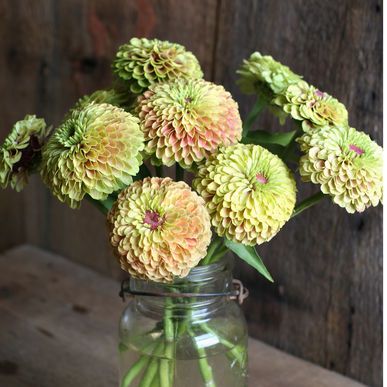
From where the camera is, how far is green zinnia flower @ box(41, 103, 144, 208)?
0.59 meters

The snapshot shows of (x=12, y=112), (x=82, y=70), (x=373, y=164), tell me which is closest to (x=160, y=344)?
(x=373, y=164)

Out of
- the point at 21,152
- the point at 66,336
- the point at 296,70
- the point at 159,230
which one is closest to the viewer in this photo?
the point at 159,230

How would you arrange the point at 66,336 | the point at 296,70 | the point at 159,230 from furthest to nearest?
the point at 66,336 → the point at 296,70 → the point at 159,230

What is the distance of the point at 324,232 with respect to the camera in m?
0.92

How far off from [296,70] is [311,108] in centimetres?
25

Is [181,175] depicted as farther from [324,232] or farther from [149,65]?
[324,232]

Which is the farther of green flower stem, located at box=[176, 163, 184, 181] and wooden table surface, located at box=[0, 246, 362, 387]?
wooden table surface, located at box=[0, 246, 362, 387]

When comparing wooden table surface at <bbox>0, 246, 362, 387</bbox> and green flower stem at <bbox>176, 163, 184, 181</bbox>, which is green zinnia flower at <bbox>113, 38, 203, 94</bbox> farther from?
wooden table surface at <bbox>0, 246, 362, 387</bbox>

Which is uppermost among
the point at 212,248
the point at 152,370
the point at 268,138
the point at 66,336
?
the point at 268,138

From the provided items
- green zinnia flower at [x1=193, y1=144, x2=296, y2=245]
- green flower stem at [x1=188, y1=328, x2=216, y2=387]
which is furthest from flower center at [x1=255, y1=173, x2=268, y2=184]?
green flower stem at [x1=188, y1=328, x2=216, y2=387]

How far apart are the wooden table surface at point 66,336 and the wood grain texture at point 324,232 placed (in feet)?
0.14

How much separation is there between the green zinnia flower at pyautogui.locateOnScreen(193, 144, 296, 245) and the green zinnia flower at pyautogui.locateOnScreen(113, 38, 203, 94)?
0.40ft

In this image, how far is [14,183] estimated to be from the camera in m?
0.67

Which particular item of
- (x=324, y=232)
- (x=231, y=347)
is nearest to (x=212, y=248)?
(x=231, y=347)
